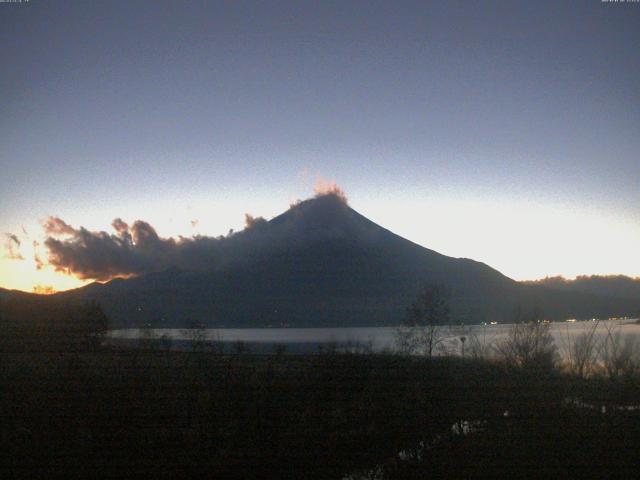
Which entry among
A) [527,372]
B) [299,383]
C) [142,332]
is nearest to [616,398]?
[527,372]

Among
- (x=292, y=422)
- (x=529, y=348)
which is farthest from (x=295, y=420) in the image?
(x=529, y=348)

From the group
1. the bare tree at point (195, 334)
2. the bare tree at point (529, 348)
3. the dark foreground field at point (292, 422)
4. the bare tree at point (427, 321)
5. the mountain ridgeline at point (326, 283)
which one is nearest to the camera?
the dark foreground field at point (292, 422)

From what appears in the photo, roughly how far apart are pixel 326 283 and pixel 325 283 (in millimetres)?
145

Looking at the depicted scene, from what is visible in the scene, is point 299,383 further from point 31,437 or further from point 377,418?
point 31,437

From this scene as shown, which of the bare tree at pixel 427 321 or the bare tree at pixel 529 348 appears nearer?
the bare tree at pixel 529 348

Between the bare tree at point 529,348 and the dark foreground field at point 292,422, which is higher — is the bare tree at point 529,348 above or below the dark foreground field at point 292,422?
above

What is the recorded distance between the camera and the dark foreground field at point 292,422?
7055mm

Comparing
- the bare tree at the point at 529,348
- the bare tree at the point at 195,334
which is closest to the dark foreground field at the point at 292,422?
the bare tree at the point at 529,348

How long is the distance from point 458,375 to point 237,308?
5134 centimetres

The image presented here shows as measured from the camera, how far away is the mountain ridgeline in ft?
164

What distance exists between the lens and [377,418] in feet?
33.5

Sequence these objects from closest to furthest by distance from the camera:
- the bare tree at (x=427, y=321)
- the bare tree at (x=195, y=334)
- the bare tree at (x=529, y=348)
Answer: the bare tree at (x=529, y=348) < the bare tree at (x=195, y=334) < the bare tree at (x=427, y=321)

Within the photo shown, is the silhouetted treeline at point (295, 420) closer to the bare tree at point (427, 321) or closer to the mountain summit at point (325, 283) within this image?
the bare tree at point (427, 321)

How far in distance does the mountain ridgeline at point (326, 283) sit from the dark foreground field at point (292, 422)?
1164 inches
